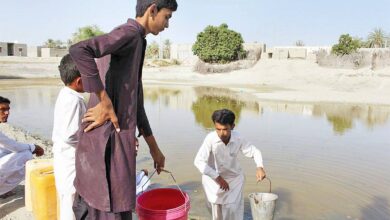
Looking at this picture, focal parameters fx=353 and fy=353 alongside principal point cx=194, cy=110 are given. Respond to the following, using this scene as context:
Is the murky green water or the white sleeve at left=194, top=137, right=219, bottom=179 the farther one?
the murky green water

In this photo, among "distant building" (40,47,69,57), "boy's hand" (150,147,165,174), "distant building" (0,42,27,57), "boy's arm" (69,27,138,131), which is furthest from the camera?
"distant building" (40,47,69,57)

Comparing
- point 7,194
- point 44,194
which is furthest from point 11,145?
point 44,194

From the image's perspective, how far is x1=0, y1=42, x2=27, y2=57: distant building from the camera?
166ft

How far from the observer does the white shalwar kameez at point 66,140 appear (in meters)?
2.56

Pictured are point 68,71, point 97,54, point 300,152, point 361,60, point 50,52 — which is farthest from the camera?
point 50,52

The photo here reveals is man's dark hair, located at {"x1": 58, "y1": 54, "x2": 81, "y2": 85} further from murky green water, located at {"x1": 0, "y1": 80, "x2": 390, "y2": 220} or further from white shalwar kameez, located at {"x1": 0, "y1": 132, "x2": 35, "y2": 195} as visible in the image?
murky green water, located at {"x1": 0, "y1": 80, "x2": 390, "y2": 220}

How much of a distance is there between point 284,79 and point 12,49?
136 feet

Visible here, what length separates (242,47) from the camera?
39.7 metres

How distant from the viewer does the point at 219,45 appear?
38531 mm

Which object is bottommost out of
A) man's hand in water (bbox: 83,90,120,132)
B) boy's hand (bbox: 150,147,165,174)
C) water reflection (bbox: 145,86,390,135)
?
water reflection (bbox: 145,86,390,135)

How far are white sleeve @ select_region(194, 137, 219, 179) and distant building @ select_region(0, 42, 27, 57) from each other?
181ft

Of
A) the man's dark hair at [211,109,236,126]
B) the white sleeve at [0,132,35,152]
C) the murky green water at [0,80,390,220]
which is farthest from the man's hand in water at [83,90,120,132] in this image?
the murky green water at [0,80,390,220]

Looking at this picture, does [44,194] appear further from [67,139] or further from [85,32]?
[85,32]

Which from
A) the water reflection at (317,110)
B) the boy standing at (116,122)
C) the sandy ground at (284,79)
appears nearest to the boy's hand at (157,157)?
the boy standing at (116,122)
